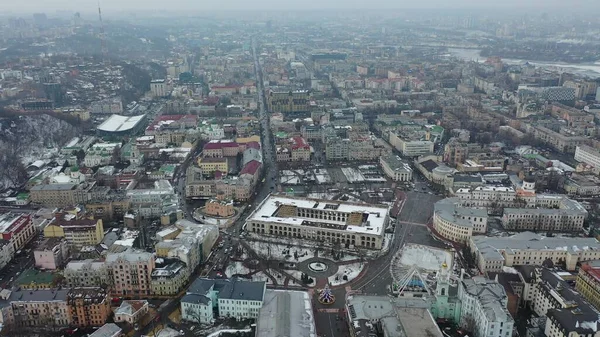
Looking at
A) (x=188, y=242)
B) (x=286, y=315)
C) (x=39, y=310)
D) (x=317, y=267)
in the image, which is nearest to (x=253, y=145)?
(x=188, y=242)

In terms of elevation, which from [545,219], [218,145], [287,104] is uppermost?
[287,104]

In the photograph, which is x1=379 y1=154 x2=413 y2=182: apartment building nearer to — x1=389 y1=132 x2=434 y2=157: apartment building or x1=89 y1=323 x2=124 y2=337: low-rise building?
x1=389 y1=132 x2=434 y2=157: apartment building

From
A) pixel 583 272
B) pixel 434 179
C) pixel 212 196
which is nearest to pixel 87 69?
pixel 212 196

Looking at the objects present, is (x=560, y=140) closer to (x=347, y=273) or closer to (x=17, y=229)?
(x=347, y=273)

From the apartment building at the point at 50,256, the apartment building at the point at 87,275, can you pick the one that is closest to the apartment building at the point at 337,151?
the apartment building at the point at 50,256

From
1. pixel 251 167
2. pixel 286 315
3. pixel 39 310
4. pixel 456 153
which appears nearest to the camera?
pixel 286 315

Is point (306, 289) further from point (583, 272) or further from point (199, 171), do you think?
point (199, 171)
